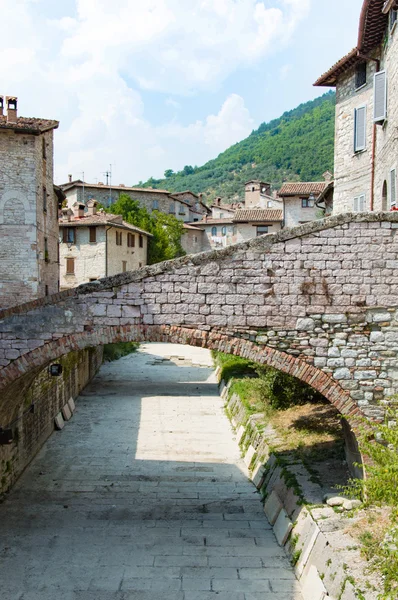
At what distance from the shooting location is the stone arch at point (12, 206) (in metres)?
23.6

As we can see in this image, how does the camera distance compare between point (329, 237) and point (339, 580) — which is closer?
point (339, 580)

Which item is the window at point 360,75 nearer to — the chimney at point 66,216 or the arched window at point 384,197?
the arched window at point 384,197

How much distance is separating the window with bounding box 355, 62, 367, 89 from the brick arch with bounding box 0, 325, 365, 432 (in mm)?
12887

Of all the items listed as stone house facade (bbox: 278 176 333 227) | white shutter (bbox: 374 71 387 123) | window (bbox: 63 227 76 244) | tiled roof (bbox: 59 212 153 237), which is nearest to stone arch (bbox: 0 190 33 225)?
white shutter (bbox: 374 71 387 123)

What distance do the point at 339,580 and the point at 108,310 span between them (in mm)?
5968

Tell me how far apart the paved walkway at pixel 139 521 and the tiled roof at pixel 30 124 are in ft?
38.9

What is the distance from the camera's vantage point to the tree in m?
50.6

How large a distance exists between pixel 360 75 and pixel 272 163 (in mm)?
94489

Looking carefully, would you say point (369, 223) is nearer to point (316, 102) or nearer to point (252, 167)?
point (252, 167)

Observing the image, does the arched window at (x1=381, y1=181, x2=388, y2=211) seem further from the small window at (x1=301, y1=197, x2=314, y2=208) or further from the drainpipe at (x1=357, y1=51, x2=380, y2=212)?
the small window at (x1=301, y1=197, x2=314, y2=208)

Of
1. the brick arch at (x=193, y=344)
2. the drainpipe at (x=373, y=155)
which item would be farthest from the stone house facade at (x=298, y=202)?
the brick arch at (x=193, y=344)

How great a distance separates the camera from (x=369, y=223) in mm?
10766

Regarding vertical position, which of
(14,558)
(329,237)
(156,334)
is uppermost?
(329,237)

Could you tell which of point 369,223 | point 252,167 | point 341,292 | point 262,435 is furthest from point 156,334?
point 252,167
